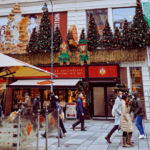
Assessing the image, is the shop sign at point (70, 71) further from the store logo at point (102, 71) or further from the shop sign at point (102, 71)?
the store logo at point (102, 71)

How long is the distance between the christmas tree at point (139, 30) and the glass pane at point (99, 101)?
4750 mm

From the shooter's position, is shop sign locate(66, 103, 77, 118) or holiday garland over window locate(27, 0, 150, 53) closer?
holiday garland over window locate(27, 0, 150, 53)

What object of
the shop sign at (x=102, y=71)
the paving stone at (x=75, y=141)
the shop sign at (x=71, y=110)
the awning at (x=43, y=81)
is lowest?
the paving stone at (x=75, y=141)

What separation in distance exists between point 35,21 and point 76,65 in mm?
6182

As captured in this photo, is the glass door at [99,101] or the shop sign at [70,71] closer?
the glass door at [99,101]

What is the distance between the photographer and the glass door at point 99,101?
1341 centimetres

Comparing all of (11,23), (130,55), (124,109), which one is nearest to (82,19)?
(130,55)

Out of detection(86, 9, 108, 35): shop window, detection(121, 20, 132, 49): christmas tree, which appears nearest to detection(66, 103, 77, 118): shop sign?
detection(121, 20, 132, 49): christmas tree

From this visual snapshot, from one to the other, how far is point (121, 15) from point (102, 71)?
5.45 metres

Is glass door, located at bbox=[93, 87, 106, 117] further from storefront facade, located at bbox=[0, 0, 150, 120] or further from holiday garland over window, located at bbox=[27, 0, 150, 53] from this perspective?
holiday garland over window, located at bbox=[27, 0, 150, 53]

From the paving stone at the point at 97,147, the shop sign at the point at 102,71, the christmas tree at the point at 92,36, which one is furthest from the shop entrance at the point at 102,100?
the paving stone at the point at 97,147

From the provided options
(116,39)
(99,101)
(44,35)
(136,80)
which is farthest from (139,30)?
(44,35)

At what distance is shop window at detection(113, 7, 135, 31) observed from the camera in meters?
13.9

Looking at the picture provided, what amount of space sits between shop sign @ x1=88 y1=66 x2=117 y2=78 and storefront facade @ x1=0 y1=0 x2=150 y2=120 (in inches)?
3.3
